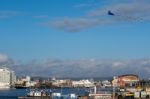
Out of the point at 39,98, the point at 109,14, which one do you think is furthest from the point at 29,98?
the point at 109,14

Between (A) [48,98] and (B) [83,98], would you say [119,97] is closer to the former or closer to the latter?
(B) [83,98]

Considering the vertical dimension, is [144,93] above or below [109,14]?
below

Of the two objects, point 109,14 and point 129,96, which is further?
point 129,96

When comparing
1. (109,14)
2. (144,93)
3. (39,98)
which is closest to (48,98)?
(39,98)

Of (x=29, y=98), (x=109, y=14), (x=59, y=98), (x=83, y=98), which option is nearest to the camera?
(x=109, y=14)

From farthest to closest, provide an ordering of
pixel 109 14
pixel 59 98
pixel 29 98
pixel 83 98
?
1. pixel 29 98
2. pixel 59 98
3. pixel 83 98
4. pixel 109 14

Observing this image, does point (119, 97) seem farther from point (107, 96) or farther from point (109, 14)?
point (109, 14)

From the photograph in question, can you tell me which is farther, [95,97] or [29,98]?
[29,98]

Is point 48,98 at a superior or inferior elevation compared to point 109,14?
inferior

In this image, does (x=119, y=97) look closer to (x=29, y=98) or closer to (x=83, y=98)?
(x=83, y=98)
